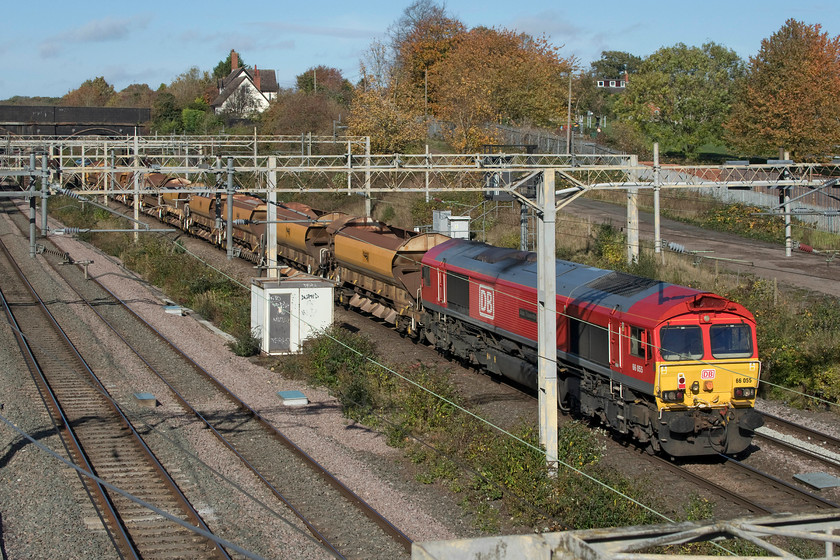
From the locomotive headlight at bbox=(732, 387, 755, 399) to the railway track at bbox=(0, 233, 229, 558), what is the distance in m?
8.91

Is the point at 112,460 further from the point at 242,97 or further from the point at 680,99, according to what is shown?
the point at 242,97

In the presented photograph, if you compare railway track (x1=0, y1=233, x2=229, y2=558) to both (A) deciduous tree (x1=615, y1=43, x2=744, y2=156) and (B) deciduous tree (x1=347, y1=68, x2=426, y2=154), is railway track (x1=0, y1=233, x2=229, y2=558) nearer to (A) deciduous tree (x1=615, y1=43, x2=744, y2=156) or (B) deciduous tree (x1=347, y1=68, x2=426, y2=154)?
(B) deciduous tree (x1=347, y1=68, x2=426, y2=154)

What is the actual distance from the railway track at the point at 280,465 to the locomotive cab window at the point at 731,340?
21.8 ft

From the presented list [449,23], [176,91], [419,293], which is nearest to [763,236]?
[419,293]

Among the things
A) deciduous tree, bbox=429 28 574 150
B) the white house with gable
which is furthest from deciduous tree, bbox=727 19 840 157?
the white house with gable

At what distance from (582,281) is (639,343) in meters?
3.12

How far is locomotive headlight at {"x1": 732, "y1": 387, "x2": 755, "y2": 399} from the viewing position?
48.0ft

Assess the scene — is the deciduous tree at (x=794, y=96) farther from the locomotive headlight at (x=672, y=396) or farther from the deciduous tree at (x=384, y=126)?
the locomotive headlight at (x=672, y=396)

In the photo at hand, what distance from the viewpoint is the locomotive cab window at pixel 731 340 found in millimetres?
14711

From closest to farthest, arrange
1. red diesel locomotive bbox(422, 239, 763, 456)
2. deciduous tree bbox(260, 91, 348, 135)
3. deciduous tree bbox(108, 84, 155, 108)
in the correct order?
red diesel locomotive bbox(422, 239, 763, 456)
deciduous tree bbox(260, 91, 348, 135)
deciduous tree bbox(108, 84, 155, 108)

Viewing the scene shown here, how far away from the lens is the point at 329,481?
13945 millimetres

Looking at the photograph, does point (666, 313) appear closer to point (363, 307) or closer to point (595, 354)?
point (595, 354)

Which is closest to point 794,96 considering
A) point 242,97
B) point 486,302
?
point 486,302

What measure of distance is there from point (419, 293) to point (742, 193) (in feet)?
112
